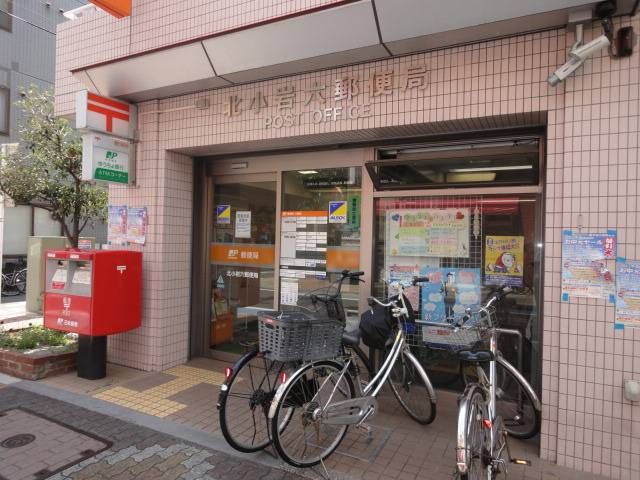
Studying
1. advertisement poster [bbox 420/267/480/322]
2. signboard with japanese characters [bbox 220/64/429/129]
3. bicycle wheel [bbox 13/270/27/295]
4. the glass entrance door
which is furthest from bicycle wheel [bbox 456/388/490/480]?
bicycle wheel [bbox 13/270/27/295]

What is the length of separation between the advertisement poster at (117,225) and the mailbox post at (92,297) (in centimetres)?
56

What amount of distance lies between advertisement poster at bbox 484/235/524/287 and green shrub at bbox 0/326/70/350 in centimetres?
560

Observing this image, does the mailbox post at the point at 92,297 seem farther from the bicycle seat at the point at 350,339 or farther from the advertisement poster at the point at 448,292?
the advertisement poster at the point at 448,292

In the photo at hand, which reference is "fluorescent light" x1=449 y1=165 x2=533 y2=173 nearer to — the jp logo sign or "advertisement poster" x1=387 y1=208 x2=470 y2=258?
"advertisement poster" x1=387 y1=208 x2=470 y2=258

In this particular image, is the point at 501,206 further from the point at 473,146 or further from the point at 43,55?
the point at 43,55

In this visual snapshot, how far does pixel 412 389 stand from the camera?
4.36m

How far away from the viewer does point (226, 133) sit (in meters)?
5.30

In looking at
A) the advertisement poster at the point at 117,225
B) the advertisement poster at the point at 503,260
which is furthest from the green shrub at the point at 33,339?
the advertisement poster at the point at 503,260

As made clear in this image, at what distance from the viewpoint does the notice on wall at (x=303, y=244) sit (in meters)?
5.52

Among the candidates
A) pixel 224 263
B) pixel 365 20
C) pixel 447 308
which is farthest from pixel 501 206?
pixel 224 263

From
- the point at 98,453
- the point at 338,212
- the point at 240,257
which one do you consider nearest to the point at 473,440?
the point at 98,453

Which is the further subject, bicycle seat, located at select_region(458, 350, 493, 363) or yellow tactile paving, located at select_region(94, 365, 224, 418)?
yellow tactile paving, located at select_region(94, 365, 224, 418)

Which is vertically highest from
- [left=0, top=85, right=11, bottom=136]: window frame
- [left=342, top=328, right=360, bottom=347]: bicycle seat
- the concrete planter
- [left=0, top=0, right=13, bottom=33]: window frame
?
[left=0, top=0, right=13, bottom=33]: window frame

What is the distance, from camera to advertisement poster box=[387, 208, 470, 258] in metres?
4.76
